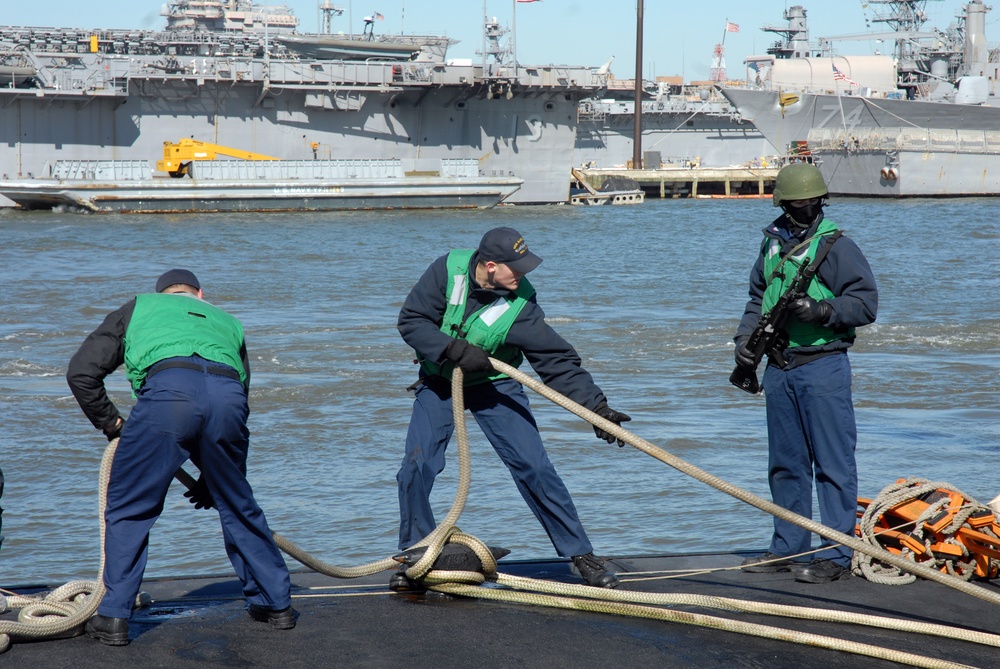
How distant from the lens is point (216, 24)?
10356 centimetres

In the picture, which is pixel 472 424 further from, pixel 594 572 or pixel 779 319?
pixel 779 319

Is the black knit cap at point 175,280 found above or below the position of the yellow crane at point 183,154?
below

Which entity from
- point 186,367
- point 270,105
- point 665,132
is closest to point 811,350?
point 186,367

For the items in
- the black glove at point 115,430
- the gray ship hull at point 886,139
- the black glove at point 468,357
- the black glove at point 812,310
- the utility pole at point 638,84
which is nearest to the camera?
the black glove at point 115,430

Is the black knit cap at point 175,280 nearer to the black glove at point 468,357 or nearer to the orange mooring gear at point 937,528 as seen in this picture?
the black glove at point 468,357

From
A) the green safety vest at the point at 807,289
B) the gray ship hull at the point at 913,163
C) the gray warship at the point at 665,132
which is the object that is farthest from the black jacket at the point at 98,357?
the gray warship at the point at 665,132

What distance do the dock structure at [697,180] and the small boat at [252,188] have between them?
42.7 feet

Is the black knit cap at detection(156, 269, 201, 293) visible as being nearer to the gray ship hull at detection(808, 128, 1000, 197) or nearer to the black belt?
the black belt

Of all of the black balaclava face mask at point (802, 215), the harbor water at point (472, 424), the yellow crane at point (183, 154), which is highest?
the yellow crane at point (183, 154)

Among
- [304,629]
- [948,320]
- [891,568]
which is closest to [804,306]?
[891,568]

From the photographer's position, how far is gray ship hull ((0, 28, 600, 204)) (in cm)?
4212

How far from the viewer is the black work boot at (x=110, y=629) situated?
3.50m

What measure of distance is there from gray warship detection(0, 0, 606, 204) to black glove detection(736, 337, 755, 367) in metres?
40.6

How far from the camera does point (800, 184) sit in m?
4.30
